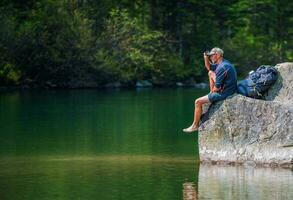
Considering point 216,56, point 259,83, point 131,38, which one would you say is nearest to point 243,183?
point 259,83

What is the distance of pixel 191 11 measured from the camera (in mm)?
71125

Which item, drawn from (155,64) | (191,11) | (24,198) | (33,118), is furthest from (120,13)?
(24,198)

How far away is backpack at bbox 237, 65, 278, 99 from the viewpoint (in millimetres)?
18406

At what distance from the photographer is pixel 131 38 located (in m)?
61.6

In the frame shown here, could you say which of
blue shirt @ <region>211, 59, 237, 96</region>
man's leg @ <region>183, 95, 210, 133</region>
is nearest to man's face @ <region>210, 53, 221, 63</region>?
blue shirt @ <region>211, 59, 237, 96</region>

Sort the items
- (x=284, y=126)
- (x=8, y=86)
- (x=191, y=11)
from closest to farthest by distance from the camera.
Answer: (x=284, y=126) < (x=8, y=86) < (x=191, y=11)

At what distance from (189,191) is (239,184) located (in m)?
1.07

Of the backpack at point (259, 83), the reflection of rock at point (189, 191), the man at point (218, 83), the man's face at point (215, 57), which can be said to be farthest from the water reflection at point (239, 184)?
the man's face at point (215, 57)

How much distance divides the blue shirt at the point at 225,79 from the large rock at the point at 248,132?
199mm

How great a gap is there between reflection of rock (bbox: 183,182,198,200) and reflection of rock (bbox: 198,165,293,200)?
93 millimetres

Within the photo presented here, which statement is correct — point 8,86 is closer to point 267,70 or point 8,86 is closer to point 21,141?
point 21,141

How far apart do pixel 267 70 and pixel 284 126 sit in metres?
1.48

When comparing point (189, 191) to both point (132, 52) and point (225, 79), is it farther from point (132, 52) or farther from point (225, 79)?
point (132, 52)

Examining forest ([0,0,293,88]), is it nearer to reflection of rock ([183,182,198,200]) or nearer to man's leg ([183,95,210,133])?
man's leg ([183,95,210,133])
